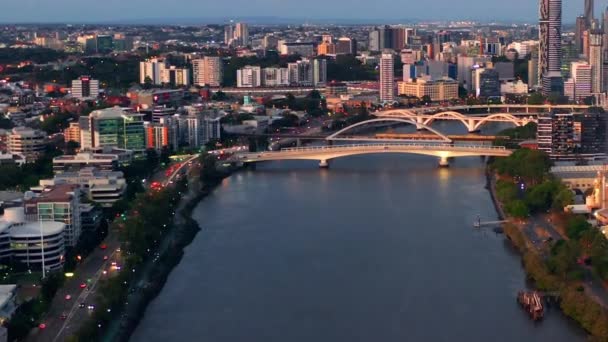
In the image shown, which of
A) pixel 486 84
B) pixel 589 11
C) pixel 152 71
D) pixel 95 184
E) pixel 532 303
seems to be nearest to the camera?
pixel 532 303

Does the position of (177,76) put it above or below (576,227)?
above

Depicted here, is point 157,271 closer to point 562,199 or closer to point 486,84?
point 562,199

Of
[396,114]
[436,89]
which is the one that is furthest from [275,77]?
[396,114]

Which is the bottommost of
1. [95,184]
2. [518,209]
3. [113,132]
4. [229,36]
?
[518,209]

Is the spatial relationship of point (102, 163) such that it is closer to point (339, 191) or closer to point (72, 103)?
point (339, 191)

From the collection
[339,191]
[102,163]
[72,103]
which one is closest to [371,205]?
[339,191]

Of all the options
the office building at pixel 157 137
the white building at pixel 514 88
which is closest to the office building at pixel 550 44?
the white building at pixel 514 88
